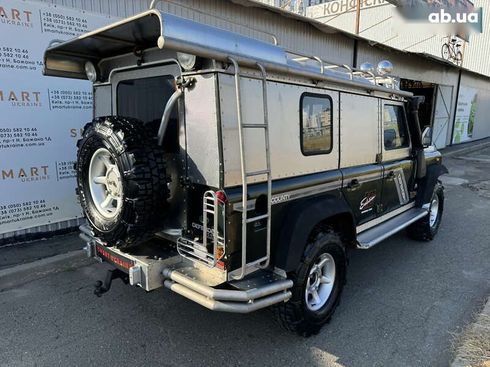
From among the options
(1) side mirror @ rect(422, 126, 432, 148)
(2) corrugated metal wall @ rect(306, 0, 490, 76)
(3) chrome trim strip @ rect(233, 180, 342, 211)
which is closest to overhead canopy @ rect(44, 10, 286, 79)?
(3) chrome trim strip @ rect(233, 180, 342, 211)

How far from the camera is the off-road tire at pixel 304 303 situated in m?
2.93

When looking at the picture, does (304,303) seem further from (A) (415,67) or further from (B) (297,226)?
(A) (415,67)

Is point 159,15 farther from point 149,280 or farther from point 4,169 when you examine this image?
point 4,169

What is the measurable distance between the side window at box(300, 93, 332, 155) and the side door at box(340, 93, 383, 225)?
0.25 m

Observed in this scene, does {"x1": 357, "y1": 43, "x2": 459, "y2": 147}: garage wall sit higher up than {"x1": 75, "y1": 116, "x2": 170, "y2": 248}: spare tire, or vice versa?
{"x1": 357, "y1": 43, "x2": 459, "y2": 147}: garage wall

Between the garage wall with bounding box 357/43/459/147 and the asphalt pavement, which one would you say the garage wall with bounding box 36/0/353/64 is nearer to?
the garage wall with bounding box 357/43/459/147

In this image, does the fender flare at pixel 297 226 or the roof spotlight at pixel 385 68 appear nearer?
the fender flare at pixel 297 226

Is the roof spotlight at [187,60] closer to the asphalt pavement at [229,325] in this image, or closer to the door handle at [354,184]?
the door handle at [354,184]

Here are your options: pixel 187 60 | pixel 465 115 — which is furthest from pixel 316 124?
pixel 465 115

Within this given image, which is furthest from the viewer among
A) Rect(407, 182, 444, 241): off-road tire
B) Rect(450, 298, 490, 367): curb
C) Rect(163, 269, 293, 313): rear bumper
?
Rect(407, 182, 444, 241): off-road tire

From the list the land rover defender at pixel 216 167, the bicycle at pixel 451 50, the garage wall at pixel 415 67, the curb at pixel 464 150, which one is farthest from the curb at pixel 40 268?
the bicycle at pixel 451 50

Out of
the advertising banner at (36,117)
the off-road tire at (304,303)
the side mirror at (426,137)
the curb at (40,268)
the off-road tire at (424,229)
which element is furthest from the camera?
the off-road tire at (424,229)

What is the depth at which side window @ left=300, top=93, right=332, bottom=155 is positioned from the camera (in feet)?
10.3

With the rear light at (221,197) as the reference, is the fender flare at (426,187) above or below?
below
